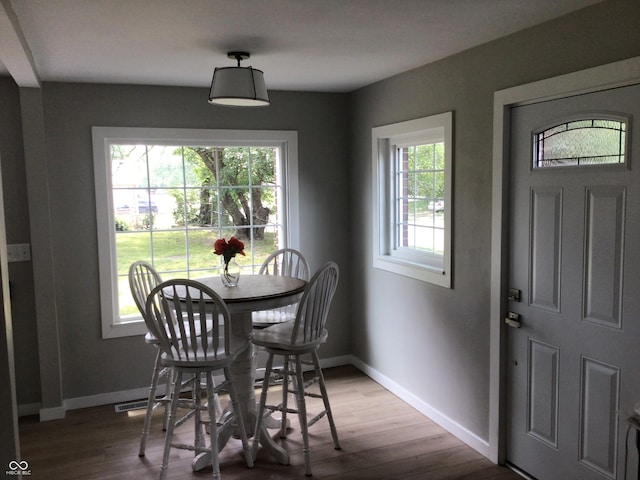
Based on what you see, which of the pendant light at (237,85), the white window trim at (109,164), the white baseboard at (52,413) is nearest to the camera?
the pendant light at (237,85)

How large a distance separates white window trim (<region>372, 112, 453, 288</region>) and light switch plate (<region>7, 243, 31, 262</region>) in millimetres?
2504

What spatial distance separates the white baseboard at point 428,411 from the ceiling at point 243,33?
2277mm

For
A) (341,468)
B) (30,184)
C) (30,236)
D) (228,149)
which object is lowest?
(341,468)

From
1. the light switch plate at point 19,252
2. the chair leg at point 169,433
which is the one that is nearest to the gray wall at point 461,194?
the chair leg at point 169,433

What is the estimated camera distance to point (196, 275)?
433 cm

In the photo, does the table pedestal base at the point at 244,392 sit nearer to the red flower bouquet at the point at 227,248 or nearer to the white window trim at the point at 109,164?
the red flower bouquet at the point at 227,248

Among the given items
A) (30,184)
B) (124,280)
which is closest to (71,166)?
(30,184)

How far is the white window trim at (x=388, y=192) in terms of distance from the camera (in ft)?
11.0

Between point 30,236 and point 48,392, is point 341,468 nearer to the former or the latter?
point 48,392

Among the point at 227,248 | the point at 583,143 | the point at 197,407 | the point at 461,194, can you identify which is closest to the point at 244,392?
the point at 197,407

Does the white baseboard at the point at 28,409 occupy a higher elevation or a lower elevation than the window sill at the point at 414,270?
lower

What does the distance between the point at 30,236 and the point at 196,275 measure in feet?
4.01

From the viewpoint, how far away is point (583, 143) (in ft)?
8.05

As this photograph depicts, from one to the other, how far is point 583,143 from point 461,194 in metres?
0.88
